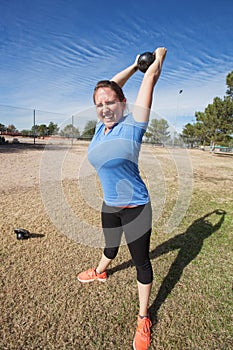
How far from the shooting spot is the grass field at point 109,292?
1693mm

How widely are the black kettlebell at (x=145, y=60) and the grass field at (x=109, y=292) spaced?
6.66 feet

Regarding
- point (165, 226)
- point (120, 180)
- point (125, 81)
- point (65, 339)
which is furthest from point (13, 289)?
point (165, 226)

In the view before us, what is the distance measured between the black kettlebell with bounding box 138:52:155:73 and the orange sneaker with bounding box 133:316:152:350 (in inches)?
77.2

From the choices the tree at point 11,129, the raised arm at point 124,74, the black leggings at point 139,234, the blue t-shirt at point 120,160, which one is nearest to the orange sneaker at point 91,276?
the black leggings at point 139,234

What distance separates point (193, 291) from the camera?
2.22 metres

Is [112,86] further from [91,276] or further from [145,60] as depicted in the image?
[91,276]

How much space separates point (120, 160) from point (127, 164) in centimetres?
7

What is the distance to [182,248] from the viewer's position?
3.05m

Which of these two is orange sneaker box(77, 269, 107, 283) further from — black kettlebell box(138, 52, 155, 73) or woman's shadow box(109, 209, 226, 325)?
black kettlebell box(138, 52, 155, 73)

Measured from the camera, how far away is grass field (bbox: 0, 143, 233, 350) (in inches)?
66.7

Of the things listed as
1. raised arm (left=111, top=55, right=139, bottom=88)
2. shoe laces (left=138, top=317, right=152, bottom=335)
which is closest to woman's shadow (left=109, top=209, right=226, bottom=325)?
shoe laces (left=138, top=317, right=152, bottom=335)

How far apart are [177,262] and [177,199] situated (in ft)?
9.33

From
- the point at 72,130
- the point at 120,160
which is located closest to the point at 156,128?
the point at 120,160

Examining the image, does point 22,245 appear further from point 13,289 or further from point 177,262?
point 177,262
